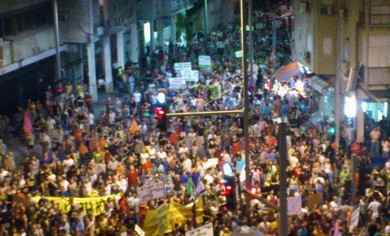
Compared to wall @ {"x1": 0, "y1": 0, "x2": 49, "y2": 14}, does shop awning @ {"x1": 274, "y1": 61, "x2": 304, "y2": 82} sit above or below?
below

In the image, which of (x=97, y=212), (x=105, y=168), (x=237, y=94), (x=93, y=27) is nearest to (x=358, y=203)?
(x=97, y=212)

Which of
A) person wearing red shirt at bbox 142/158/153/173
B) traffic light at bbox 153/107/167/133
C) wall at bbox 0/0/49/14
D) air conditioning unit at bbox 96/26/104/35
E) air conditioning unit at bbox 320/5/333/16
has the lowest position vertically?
person wearing red shirt at bbox 142/158/153/173

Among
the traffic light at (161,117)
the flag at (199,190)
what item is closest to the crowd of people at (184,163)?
the flag at (199,190)

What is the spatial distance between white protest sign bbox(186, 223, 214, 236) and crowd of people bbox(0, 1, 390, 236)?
656 mm

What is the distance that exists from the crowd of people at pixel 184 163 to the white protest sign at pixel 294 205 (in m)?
0.26

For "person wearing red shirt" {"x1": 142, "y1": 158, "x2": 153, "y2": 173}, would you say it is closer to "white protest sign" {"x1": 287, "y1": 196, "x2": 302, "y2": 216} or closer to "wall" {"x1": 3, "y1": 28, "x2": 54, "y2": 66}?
"white protest sign" {"x1": 287, "y1": 196, "x2": 302, "y2": 216}

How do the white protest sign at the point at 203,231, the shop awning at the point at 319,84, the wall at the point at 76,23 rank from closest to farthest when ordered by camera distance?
the white protest sign at the point at 203,231, the shop awning at the point at 319,84, the wall at the point at 76,23

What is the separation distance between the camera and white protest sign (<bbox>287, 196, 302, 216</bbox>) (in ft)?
69.6

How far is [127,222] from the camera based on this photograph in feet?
72.6

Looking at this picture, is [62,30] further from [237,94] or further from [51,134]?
[51,134]

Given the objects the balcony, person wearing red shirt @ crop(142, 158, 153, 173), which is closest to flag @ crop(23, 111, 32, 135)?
person wearing red shirt @ crop(142, 158, 153, 173)

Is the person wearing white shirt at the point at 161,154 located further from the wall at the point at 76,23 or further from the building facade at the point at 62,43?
the wall at the point at 76,23

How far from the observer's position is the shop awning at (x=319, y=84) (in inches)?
1510

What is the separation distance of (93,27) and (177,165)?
19144 millimetres
